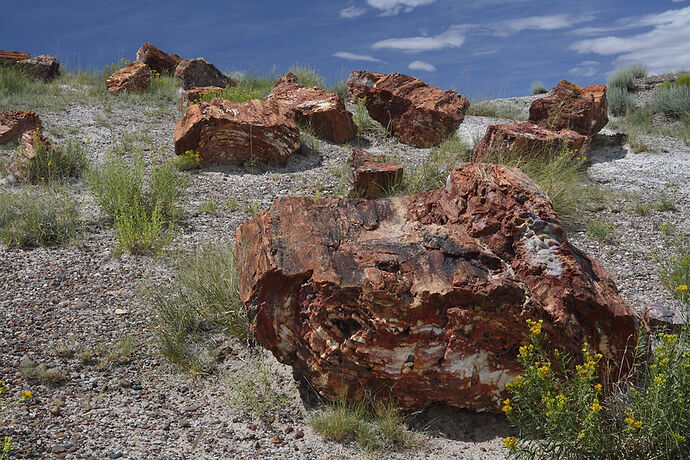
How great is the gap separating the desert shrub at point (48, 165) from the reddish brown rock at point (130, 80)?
16.4 ft

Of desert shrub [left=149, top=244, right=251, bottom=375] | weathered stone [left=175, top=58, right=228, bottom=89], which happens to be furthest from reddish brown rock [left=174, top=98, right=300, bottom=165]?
weathered stone [left=175, top=58, right=228, bottom=89]

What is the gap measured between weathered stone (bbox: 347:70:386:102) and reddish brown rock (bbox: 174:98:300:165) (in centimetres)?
473

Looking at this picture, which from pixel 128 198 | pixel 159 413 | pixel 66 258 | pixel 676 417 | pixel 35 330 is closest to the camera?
pixel 676 417

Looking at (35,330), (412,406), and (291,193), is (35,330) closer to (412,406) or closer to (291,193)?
(412,406)

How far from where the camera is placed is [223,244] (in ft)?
18.8

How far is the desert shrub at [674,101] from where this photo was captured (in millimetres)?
13727

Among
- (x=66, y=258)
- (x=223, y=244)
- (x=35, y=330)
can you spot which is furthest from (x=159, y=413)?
(x=66, y=258)

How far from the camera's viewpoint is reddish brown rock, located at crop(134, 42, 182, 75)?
15281mm

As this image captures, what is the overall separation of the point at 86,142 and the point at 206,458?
7.45m

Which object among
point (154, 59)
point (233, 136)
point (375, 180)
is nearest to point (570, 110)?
point (375, 180)

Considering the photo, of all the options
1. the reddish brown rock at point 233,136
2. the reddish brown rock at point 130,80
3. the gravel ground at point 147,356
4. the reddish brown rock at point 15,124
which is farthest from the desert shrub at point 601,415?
the reddish brown rock at point 130,80

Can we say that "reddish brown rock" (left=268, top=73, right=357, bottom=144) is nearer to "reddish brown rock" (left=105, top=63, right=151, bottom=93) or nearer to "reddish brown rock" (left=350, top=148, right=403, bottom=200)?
"reddish brown rock" (left=350, top=148, right=403, bottom=200)

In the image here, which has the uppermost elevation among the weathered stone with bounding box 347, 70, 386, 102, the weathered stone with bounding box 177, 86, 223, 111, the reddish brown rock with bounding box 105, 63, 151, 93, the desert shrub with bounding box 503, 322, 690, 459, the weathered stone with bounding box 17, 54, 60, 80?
the weathered stone with bounding box 17, 54, 60, 80

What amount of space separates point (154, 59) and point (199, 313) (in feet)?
41.0
